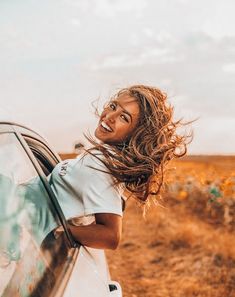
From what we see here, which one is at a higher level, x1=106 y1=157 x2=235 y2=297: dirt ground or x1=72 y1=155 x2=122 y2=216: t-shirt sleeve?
x1=72 y1=155 x2=122 y2=216: t-shirt sleeve

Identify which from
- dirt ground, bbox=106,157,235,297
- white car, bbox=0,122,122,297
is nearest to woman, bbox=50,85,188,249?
white car, bbox=0,122,122,297

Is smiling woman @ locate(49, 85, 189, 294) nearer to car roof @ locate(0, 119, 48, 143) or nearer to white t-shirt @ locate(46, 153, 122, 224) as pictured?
white t-shirt @ locate(46, 153, 122, 224)

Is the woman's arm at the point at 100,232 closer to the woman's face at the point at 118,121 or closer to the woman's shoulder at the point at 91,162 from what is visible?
the woman's shoulder at the point at 91,162

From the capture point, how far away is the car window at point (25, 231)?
1.74 meters

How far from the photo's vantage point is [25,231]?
1944mm

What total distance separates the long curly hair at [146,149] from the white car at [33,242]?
0.32m

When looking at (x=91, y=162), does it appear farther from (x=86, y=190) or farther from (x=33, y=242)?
(x=33, y=242)

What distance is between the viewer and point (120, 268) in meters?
8.89

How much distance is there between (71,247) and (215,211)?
11689 millimetres

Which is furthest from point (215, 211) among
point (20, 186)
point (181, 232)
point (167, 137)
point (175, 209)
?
point (20, 186)

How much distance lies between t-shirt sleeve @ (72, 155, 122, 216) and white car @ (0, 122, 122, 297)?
0.12 m

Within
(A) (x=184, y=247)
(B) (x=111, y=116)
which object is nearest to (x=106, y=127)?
(B) (x=111, y=116)

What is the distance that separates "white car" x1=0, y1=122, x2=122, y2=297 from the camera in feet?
5.79

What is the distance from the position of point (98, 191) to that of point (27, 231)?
0.52 metres
